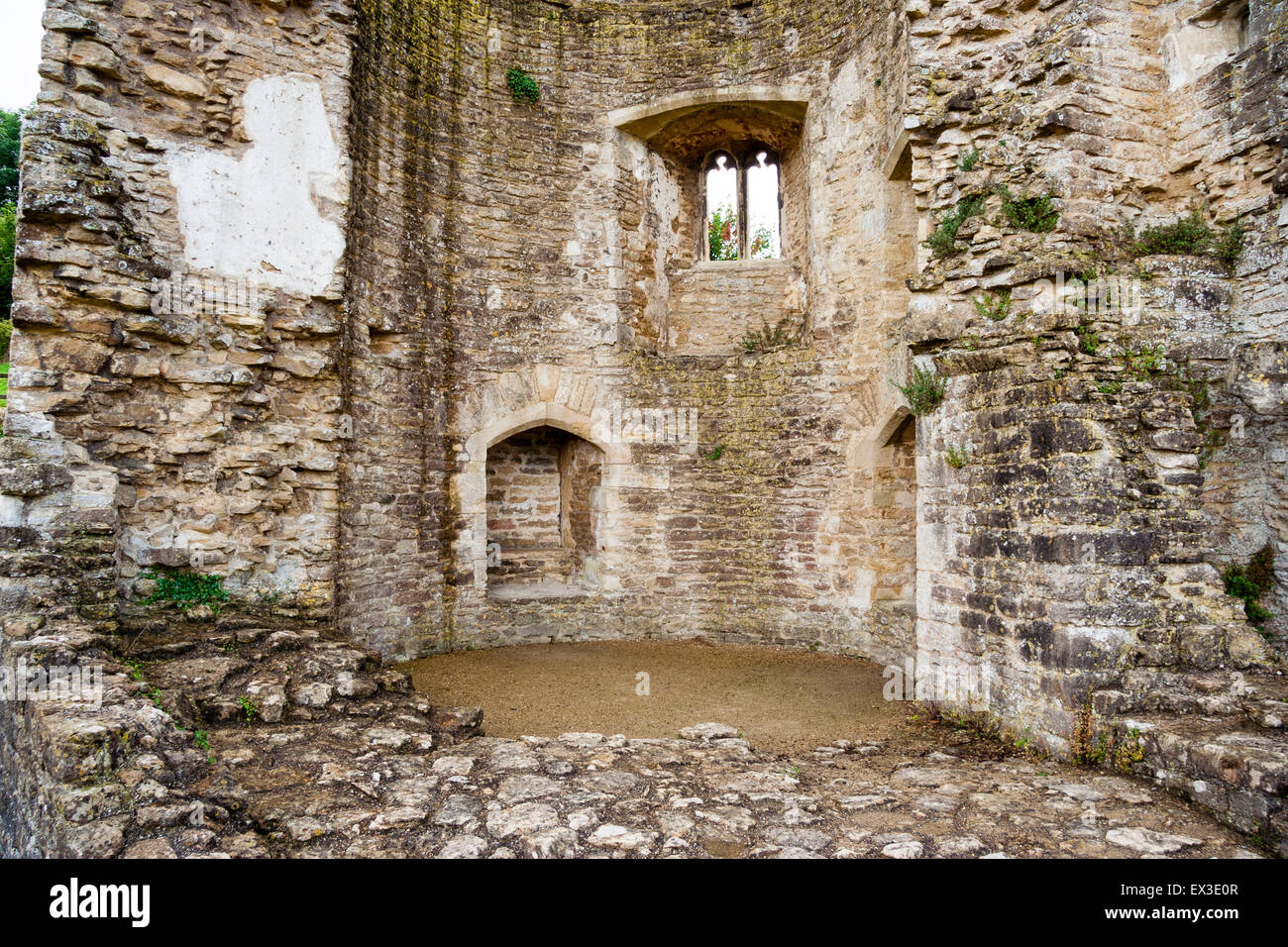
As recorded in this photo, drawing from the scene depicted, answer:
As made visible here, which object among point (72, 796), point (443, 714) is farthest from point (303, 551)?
point (72, 796)

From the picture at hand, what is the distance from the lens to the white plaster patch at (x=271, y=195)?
571cm

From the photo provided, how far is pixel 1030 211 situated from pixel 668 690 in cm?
453

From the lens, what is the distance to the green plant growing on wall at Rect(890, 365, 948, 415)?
17.0 feet

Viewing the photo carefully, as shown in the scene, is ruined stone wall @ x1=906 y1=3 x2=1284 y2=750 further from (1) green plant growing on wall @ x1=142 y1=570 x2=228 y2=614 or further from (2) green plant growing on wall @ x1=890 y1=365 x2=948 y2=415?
(1) green plant growing on wall @ x1=142 y1=570 x2=228 y2=614

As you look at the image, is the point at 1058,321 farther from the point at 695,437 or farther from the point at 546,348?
the point at 546,348

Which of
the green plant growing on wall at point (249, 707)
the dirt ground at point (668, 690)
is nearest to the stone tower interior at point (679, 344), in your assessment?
the green plant growing on wall at point (249, 707)

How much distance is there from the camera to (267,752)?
388 centimetres

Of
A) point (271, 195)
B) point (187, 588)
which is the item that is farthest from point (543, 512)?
point (271, 195)

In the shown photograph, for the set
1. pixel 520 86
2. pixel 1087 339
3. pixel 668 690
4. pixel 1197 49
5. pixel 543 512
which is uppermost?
pixel 520 86

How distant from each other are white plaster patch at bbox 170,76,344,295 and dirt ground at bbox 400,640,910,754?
3675 millimetres

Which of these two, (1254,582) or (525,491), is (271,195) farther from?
(1254,582)

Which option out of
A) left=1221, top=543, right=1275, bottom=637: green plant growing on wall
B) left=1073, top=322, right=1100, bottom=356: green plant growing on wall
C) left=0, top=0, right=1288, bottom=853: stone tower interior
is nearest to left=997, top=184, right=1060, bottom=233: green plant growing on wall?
left=0, top=0, right=1288, bottom=853: stone tower interior

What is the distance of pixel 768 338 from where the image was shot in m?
8.72

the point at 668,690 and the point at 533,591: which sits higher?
the point at 533,591
